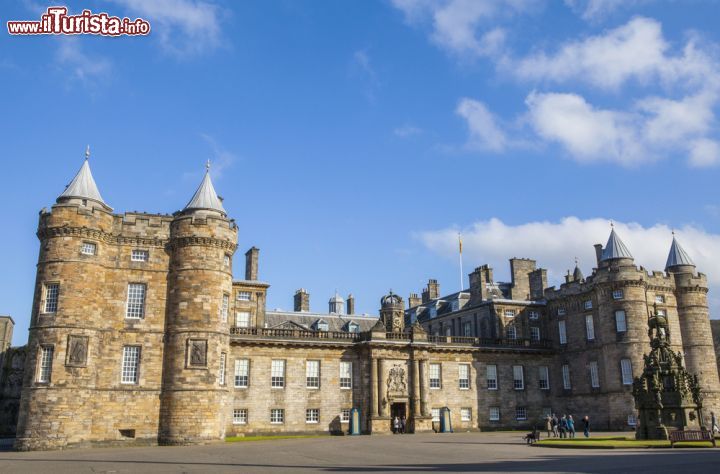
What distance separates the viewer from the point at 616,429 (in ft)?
149

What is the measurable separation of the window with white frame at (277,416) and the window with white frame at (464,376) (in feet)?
Answer: 47.7

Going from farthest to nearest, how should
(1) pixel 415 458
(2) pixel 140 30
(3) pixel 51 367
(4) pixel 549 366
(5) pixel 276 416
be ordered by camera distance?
(4) pixel 549 366 → (5) pixel 276 416 → (3) pixel 51 367 → (2) pixel 140 30 → (1) pixel 415 458

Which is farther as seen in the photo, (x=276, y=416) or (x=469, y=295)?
(x=469, y=295)

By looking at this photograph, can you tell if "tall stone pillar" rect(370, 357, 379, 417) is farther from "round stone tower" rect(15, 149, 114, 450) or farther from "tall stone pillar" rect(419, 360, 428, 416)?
"round stone tower" rect(15, 149, 114, 450)

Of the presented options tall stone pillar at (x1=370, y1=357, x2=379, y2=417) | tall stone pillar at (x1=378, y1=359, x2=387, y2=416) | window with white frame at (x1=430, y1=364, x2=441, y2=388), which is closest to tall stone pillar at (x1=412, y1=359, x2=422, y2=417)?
window with white frame at (x1=430, y1=364, x2=441, y2=388)

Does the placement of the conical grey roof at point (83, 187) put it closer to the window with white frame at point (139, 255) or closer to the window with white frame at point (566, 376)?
the window with white frame at point (139, 255)

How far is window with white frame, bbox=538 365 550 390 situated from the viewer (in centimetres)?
5178

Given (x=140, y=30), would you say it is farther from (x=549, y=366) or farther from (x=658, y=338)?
(x=549, y=366)

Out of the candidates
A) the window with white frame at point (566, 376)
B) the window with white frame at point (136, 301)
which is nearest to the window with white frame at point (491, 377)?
the window with white frame at point (566, 376)

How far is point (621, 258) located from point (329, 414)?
2528 cm

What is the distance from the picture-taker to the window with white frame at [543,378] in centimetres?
5178

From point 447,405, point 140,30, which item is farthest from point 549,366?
point 140,30

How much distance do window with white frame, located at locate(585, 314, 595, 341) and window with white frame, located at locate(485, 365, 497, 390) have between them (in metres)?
7.94

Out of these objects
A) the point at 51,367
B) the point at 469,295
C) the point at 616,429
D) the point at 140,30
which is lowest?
the point at 616,429
